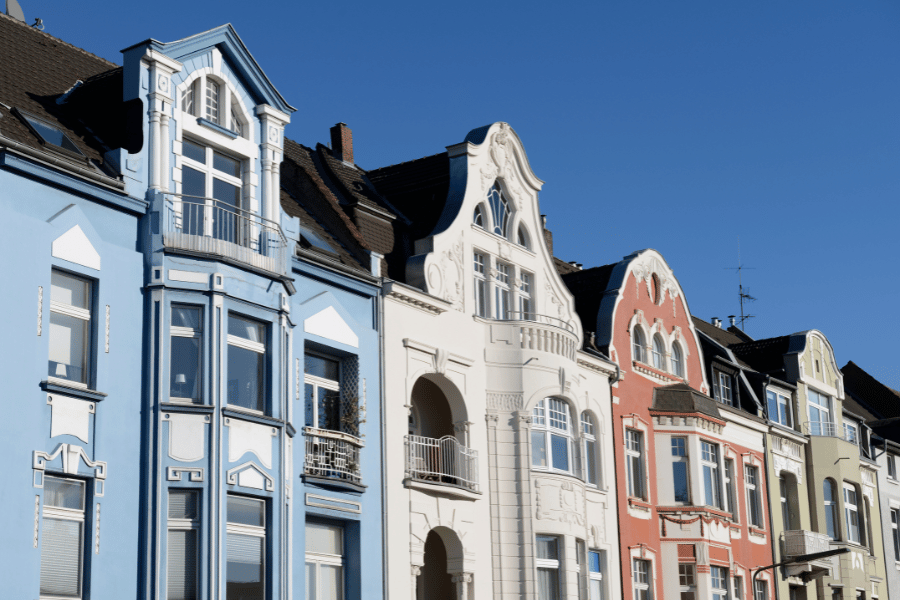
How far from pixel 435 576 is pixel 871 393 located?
38.2 metres

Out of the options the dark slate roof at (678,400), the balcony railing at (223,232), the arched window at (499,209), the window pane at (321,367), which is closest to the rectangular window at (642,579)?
the dark slate roof at (678,400)

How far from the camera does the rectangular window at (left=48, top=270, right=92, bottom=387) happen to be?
66.8 ft

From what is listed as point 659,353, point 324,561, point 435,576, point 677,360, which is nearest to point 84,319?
point 324,561

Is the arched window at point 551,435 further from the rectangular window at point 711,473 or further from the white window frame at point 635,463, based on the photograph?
the rectangular window at point 711,473

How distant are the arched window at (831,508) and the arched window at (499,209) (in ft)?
61.7

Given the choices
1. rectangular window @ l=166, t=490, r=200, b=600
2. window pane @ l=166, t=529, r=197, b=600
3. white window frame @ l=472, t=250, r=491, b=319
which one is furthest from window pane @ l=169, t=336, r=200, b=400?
white window frame @ l=472, t=250, r=491, b=319

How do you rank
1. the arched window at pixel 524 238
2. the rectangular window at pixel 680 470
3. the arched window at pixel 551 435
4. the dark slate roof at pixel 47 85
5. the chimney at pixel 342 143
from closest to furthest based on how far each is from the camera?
1. the dark slate roof at pixel 47 85
2. the arched window at pixel 551 435
3. the arched window at pixel 524 238
4. the chimney at pixel 342 143
5. the rectangular window at pixel 680 470

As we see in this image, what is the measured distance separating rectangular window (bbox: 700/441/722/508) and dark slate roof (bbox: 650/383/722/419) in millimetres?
Answer: 1110

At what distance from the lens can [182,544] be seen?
2125 cm

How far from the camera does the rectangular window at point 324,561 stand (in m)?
24.5

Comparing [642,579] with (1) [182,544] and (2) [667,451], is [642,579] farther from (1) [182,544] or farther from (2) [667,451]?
(1) [182,544]

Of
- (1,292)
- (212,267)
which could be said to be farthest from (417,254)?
(1,292)

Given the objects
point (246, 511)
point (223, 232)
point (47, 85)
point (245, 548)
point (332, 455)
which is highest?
point (47, 85)

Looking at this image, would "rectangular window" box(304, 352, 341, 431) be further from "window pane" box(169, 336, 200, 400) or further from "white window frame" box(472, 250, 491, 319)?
"white window frame" box(472, 250, 491, 319)
